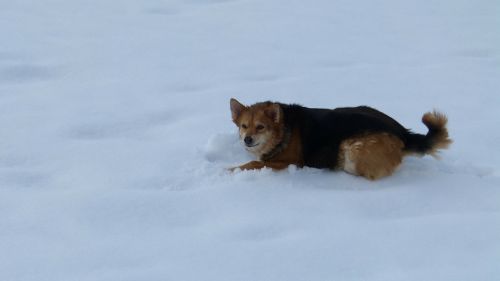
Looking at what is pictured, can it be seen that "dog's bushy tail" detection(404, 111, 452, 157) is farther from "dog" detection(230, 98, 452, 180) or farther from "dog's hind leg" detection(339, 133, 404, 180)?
"dog's hind leg" detection(339, 133, 404, 180)

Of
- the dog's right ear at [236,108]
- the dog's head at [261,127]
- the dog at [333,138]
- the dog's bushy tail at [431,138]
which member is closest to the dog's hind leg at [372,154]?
the dog at [333,138]

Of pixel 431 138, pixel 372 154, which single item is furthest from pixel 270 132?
pixel 431 138

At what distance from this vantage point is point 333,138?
17.2ft

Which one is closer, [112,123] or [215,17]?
[112,123]

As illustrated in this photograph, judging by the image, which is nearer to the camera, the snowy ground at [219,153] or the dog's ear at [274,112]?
the snowy ground at [219,153]

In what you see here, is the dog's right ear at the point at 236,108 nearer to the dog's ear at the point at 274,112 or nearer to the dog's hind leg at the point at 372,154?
the dog's ear at the point at 274,112

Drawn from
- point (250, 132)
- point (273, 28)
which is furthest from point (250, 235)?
point (273, 28)

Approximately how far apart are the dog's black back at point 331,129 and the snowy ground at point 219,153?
0.63 feet

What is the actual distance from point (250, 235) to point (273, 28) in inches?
294

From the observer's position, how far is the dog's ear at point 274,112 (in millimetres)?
5414

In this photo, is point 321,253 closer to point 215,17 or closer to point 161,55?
point 161,55

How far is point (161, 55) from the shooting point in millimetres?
8984

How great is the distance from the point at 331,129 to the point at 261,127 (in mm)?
708

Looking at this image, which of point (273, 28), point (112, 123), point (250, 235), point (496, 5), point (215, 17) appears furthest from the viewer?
point (496, 5)
